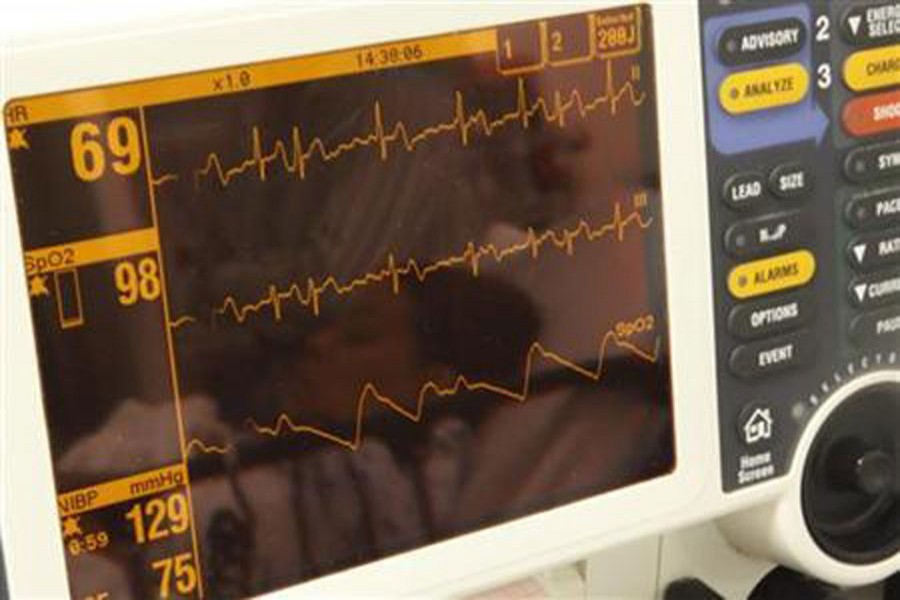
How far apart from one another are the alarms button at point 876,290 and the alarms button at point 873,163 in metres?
0.04

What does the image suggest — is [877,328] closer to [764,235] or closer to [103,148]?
[764,235]

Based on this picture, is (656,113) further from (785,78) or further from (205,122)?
(205,122)

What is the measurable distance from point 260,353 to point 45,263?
0.08m

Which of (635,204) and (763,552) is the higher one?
(635,204)

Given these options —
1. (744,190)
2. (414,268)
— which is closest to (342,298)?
(414,268)

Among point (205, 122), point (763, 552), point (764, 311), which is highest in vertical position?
point (205, 122)

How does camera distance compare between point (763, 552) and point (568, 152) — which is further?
point (763, 552)

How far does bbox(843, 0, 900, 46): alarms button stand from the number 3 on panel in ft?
0.96

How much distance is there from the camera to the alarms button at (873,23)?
2.09ft

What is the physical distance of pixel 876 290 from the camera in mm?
669

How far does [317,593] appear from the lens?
22.6 inches

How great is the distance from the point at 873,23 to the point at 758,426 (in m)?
0.17

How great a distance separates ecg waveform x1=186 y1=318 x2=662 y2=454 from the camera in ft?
1.82

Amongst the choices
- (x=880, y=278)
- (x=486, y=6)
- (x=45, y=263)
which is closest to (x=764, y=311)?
(x=880, y=278)
